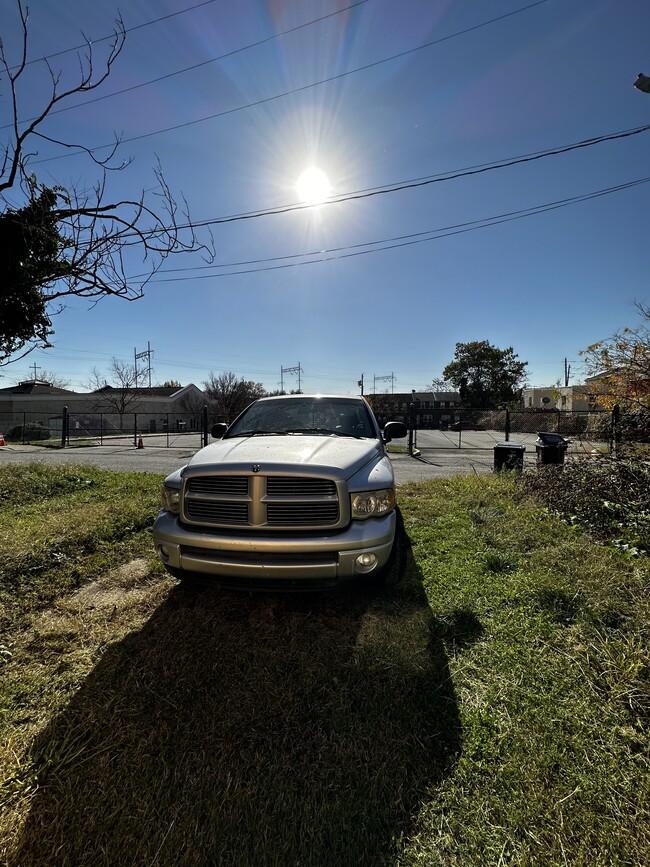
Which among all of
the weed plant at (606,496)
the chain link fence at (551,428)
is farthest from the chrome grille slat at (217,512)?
the chain link fence at (551,428)

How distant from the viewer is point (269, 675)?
→ 7.48ft

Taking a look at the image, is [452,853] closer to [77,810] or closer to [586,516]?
[77,810]

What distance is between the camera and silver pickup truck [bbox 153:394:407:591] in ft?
8.13

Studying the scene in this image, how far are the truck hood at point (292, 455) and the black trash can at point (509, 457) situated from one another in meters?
5.59

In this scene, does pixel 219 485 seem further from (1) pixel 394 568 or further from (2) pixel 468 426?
(2) pixel 468 426

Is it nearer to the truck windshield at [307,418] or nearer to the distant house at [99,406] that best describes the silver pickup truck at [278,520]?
the truck windshield at [307,418]

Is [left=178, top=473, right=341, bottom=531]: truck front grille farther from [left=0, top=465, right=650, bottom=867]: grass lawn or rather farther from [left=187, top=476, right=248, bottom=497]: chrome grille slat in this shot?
[left=0, top=465, right=650, bottom=867]: grass lawn

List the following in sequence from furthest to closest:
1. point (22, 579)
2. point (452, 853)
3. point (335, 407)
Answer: point (335, 407)
point (22, 579)
point (452, 853)

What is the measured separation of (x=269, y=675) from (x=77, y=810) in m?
1.01

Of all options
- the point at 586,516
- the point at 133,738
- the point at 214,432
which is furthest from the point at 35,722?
the point at 586,516

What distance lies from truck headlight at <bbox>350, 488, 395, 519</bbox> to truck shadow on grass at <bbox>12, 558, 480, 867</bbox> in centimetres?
82

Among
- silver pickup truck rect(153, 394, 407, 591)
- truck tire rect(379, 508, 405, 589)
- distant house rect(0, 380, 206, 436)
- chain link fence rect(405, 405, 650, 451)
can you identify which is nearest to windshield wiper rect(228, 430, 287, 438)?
silver pickup truck rect(153, 394, 407, 591)

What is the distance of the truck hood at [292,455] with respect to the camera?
2.62m

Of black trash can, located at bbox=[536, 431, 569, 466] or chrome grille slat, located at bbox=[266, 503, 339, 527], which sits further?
black trash can, located at bbox=[536, 431, 569, 466]
